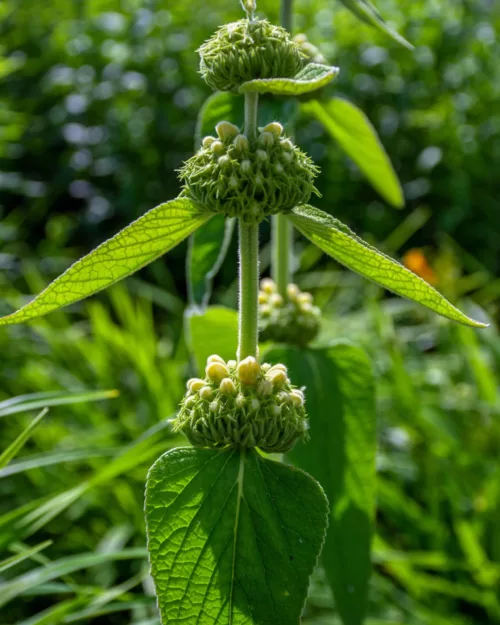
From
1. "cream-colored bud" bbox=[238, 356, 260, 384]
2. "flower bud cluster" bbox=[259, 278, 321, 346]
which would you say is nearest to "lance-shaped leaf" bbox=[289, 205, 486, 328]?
"cream-colored bud" bbox=[238, 356, 260, 384]

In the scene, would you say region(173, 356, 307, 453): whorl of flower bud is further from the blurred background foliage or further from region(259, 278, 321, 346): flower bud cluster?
the blurred background foliage

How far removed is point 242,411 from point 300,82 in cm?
32

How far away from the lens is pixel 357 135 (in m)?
1.28

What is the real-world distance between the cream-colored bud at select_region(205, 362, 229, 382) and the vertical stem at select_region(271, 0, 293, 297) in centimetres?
37

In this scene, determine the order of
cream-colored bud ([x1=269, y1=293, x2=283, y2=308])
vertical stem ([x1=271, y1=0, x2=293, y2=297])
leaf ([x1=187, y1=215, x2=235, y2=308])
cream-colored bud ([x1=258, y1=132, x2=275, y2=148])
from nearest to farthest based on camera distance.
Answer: cream-colored bud ([x1=258, y1=132, x2=275, y2=148])
leaf ([x1=187, y1=215, x2=235, y2=308])
vertical stem ([x1=271, y1=0, x2=293, y2=297])
cream-colored bud ([x1=269, y1=293, x2=283, y2=308])

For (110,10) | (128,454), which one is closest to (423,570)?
(128,454)

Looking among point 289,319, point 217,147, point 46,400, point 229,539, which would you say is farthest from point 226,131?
point 46,400

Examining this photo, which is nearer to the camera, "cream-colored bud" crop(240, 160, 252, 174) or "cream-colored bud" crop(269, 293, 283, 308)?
"cream-colored bud" crop(240, 160, 252, 174)

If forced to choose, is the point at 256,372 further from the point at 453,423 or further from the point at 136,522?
the point at 453,423

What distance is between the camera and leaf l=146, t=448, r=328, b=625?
75 cm

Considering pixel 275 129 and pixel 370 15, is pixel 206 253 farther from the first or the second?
pixel 370 15

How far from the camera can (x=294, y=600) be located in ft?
2.48

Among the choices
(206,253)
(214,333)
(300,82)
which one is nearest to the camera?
(300,82)

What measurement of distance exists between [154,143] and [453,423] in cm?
213
